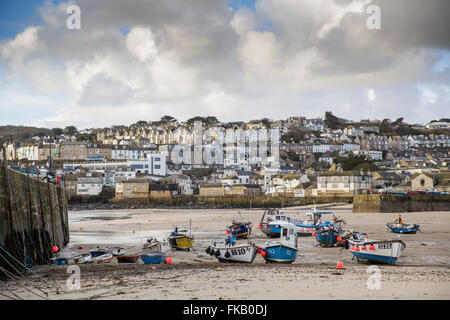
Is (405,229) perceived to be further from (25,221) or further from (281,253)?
(25,221)

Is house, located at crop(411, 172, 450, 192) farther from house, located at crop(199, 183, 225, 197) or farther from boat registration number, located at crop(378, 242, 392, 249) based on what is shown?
boat registration number, located at crop(378, 242, 392, 249)

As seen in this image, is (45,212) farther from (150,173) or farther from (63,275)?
(150,173)

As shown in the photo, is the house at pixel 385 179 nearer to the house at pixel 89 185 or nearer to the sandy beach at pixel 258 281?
the house at pixel 89 185

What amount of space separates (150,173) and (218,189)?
25734mm

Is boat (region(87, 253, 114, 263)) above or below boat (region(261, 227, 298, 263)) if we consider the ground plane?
below

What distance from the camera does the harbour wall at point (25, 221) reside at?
15305 millimetres

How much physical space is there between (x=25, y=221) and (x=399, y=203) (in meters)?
43.2

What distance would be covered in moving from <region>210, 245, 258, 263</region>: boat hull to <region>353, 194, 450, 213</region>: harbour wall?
36.8 metres

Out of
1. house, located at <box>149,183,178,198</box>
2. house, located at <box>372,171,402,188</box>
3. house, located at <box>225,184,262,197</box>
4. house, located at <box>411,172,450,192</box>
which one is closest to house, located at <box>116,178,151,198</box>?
house, located at <box>149,183,178,198</box>

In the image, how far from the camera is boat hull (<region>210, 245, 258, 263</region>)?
61.7 feet

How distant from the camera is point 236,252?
62.3ft

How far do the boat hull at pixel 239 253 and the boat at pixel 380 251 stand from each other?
367 cm

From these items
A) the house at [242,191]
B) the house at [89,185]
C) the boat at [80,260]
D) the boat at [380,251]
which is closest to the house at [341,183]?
the house at [242,191]
